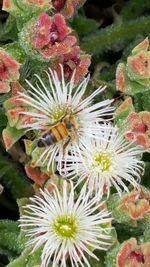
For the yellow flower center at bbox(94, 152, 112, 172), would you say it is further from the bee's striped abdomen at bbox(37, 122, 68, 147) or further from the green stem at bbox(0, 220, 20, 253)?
the green stem at bbox(0, 220, 20, 253)

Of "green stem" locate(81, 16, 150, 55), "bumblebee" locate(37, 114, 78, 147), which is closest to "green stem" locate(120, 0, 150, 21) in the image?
"green stem" locate(81, 16, 150, 55)

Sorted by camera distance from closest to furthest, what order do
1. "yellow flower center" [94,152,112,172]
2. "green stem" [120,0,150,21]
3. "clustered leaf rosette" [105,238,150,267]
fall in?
"clustered leaf rosette" [105,238,150,267] → "yellow flower center" [94,152,112,172] → "green stem" [120,0,150,21]

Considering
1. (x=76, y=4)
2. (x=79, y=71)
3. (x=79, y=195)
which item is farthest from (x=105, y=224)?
(x=76, y=4)

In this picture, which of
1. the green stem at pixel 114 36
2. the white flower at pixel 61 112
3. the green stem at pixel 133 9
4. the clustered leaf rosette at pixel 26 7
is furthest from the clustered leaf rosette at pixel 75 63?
the green stem at pixel 133 9

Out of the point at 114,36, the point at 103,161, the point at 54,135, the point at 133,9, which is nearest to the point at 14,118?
the point at 54,135

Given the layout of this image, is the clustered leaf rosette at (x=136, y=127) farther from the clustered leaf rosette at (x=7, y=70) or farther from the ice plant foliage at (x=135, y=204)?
the clustered leaf rosette at (x=7, y=70)

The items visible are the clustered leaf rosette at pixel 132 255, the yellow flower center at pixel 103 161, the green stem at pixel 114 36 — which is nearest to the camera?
the clustered leaf rosette at pixel 132 255

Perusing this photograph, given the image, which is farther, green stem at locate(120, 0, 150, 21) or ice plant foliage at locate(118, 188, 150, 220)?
green stem at locate(120, 0, 150, 21)
